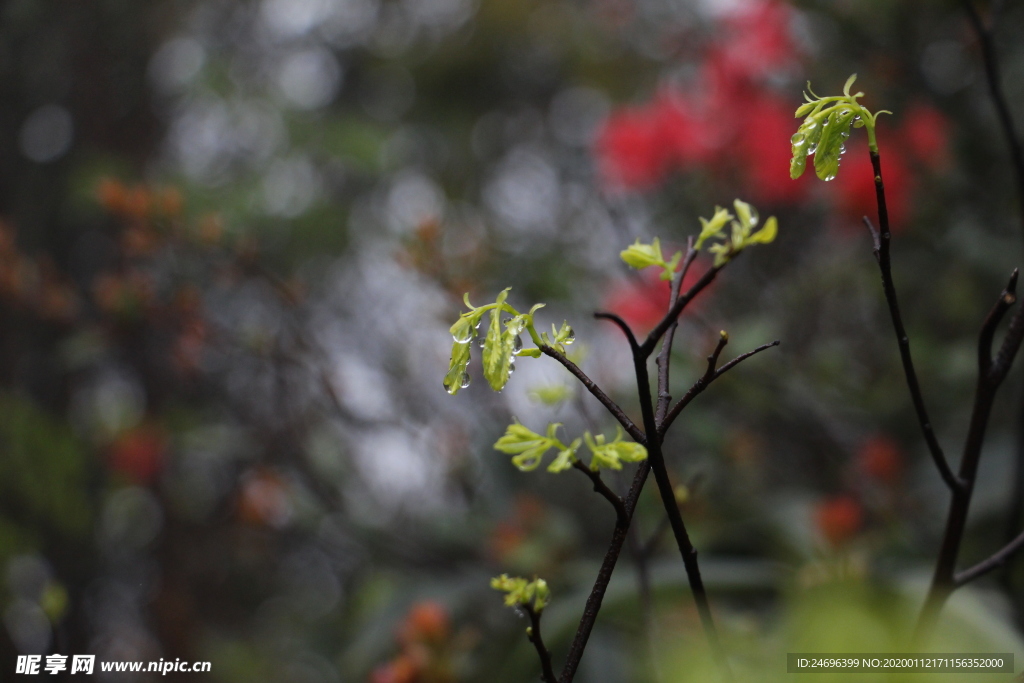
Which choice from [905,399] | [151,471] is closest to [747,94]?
[905,399]

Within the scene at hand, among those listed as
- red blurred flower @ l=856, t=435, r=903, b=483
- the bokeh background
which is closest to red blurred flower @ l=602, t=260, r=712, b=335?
the bokeh background

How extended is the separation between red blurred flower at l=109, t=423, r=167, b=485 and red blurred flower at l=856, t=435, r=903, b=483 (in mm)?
1422

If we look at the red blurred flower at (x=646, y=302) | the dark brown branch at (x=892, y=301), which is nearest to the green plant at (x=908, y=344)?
the dark brown branch at (x=892, y=301)

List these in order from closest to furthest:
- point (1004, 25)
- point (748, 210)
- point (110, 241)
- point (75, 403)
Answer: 1. point (748, 210)
2. point (1004, 25)
3. point (75, 403)
4. point (110, 241)

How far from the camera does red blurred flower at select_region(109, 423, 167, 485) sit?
1602mm

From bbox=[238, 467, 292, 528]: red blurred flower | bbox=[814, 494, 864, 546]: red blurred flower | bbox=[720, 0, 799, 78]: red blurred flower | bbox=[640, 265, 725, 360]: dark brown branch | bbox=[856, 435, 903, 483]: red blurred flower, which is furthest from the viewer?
bbox=[720, 0, 799, 78]: red blurred flower

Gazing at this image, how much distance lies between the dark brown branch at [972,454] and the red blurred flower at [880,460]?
75 centimetres

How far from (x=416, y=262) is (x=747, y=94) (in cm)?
73

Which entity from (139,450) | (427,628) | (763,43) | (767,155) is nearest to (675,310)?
(427,628)

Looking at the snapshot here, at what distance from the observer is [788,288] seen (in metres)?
1.35

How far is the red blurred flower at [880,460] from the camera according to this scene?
3.72ft

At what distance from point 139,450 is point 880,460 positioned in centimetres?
149

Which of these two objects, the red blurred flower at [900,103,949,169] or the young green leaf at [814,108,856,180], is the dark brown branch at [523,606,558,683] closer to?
the young green leaf at [814,108,856,180]

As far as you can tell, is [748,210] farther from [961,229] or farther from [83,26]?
[83,26]
